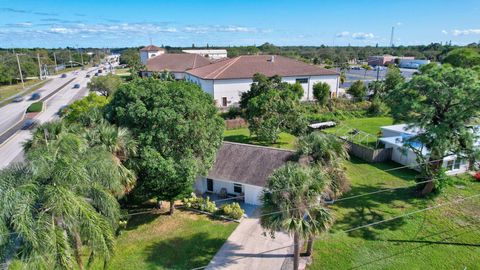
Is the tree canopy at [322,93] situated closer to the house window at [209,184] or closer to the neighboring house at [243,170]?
the neighboring house at [243,170]

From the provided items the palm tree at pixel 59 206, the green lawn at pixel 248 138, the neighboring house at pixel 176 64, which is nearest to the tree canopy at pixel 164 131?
the palm tree at pixel 59 206

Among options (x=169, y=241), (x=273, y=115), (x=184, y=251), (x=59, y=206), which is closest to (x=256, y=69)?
(x=273, y=115)

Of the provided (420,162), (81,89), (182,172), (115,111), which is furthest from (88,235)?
(81,89)

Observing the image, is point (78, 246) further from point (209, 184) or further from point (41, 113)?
point (41, 113)

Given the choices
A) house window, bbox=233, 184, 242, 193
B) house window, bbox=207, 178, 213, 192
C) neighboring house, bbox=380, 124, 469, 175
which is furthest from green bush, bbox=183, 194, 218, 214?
neighboring house, bbox=380, 124, 469, 175

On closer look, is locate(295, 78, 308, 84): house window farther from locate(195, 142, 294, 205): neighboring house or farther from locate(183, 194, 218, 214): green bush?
locate(183, 194, 218, 214): green bush

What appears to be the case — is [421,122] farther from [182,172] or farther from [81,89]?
[81,89]

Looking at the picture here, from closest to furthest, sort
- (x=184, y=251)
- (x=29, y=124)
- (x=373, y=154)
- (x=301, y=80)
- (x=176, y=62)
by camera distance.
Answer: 1. (x=184, y=251)
2. (x=373, y=154)
3. (x=29, y=124)
4. (x=301, y=80)
5. (x=176, y=62)
